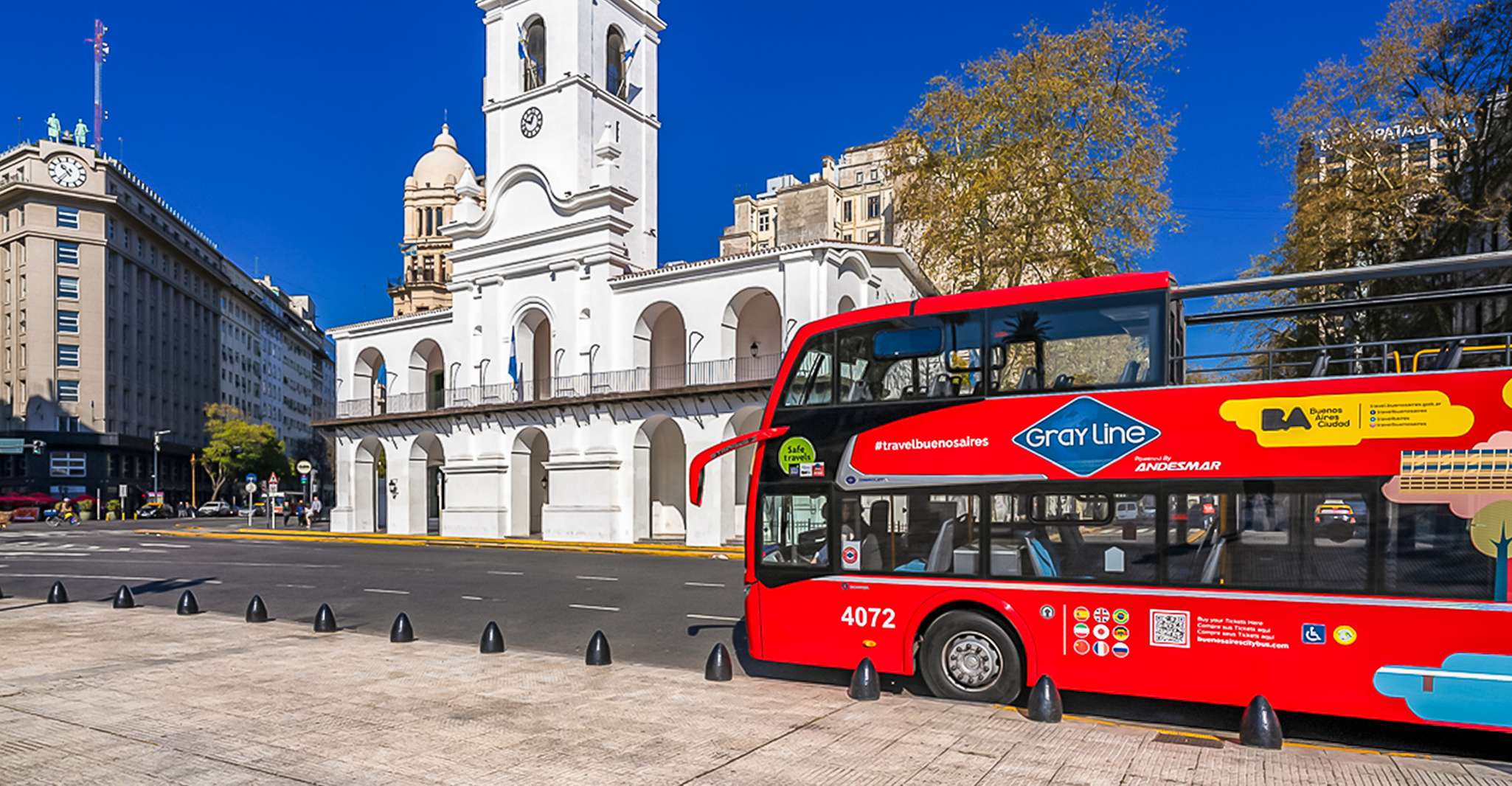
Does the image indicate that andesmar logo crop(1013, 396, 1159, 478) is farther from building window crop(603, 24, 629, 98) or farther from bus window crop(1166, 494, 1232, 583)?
building window crop(603, 24, 629, 98)

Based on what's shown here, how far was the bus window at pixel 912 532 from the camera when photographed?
27.3 feet

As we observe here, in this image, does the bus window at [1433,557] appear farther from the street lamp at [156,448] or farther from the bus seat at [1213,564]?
the street lamp at [156,448]

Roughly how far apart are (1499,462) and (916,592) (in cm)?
443

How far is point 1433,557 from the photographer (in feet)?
22.2

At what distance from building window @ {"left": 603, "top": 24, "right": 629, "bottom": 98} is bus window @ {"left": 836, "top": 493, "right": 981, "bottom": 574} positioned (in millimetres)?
31624

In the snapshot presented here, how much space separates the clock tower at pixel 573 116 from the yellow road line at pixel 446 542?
33.8ft

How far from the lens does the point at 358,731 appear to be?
7223mm

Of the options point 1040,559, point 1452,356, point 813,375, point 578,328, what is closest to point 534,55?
point 578,328

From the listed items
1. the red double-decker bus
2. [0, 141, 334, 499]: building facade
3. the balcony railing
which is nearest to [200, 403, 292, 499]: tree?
[0, 141, 334, 499]: building facade

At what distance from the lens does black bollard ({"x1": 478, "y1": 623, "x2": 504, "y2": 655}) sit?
421 inches

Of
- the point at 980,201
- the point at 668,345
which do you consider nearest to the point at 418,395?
the point at 668,345

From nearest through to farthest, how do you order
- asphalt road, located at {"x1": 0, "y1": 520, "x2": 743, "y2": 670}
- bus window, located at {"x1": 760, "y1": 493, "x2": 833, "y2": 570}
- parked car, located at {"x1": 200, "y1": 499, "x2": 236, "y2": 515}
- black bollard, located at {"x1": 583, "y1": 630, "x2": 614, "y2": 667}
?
1. bus window, located at {"x1": 760, "y1": 493, "x2": 833, "y2": 570}
2. black bollard, located at {"x1": 583, "y1": 630, "x2": 614, "y2": 667}
3. asphalt road, located at {"x1": 0, "y1": 520, "x2": 743, "y2": 670}
4. parked car, located at {"x1": 200, "y1": 499, "x2": 236, "y2": 515}

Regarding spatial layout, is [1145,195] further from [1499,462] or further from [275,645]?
[275,645]

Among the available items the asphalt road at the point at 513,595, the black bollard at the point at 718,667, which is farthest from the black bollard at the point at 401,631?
the black bollard at the point at 718,667
